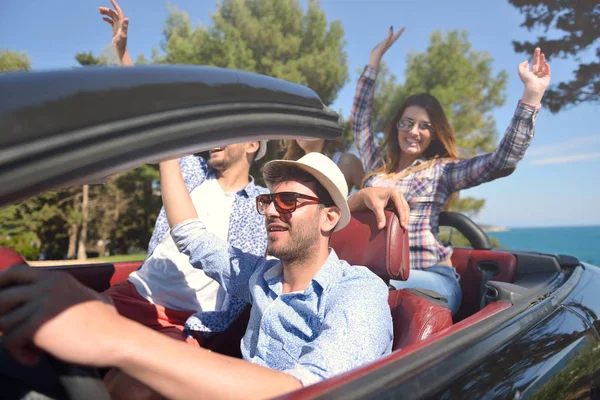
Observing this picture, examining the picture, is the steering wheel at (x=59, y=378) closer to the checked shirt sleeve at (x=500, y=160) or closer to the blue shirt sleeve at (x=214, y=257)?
the blue shirt sleeve at (x=214, y=257)

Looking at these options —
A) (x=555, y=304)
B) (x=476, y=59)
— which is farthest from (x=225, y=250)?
(x=476, y=59)

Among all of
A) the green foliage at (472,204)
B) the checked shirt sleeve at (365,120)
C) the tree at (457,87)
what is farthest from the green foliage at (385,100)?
the checked shirt sleeve at (365,120)

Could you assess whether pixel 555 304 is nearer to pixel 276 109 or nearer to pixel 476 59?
pixel 276 109

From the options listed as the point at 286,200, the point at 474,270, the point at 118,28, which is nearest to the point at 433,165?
the point at 474,270

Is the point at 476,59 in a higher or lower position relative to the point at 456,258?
higher

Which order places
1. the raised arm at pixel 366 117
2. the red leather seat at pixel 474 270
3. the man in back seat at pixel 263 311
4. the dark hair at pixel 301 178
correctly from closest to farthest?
the man in back seat at pixel 263 311 < the dark hair at pixel 301 178 < the red leather seat at pixel 474 270 < the raised arm at pixel 366 117

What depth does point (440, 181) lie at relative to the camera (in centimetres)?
296

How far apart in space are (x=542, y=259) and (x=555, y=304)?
2.96 ft

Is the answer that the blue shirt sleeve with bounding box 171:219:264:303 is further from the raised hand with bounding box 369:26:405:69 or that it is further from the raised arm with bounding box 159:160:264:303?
the raised hand with bounding box 369:26:405:69

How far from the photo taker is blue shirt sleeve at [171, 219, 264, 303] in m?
1.95

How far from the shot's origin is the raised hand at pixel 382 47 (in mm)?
3404

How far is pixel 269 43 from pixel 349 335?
1662 cm

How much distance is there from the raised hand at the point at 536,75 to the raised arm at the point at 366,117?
1.23 m

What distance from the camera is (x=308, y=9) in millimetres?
17906
